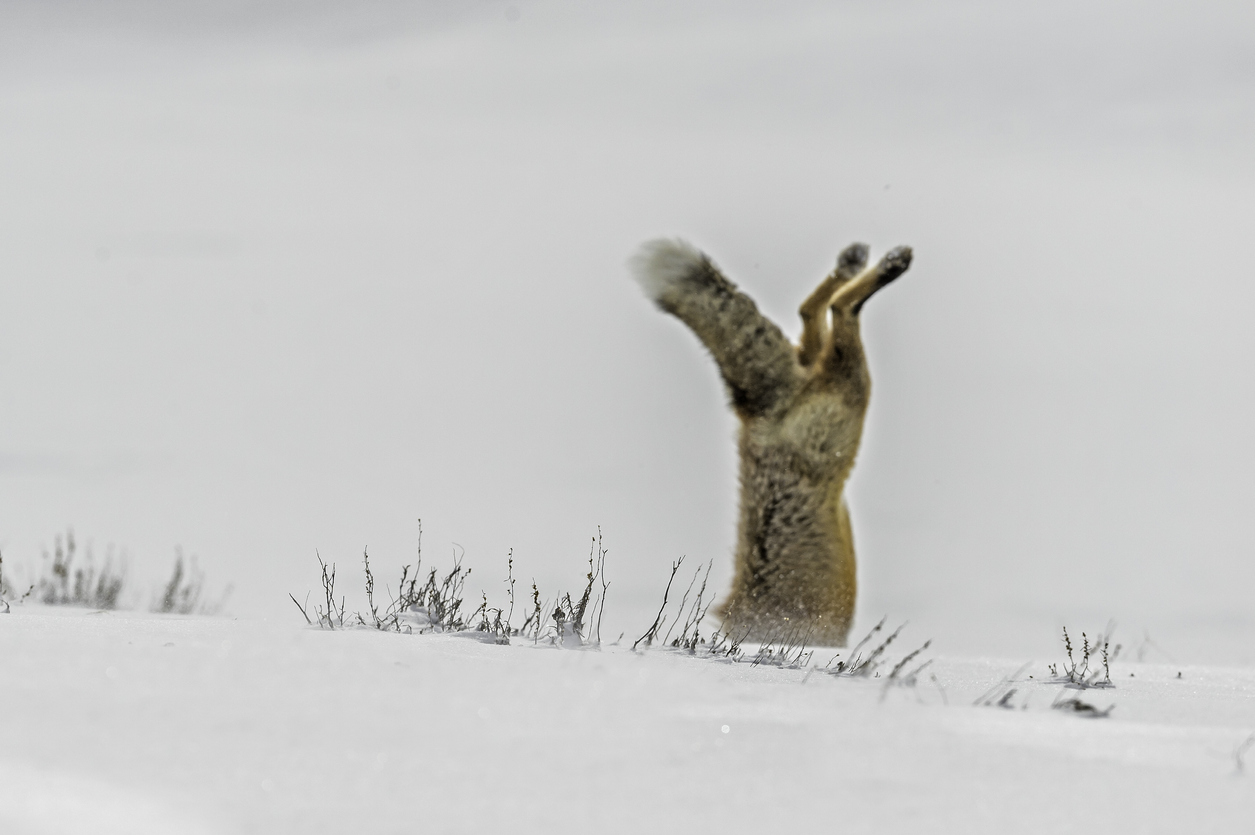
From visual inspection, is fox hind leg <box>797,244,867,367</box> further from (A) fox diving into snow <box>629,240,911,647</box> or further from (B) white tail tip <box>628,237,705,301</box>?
(B) white tail tip <box>628,237,705,301</box>

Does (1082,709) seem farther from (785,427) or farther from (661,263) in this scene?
(661,263)

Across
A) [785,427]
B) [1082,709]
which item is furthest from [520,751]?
[785,427]

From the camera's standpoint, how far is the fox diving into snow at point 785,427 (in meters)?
6.92

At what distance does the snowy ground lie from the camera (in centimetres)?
257

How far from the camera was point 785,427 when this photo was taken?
7.09 meters

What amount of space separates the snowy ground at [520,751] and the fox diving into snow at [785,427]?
9.33ft

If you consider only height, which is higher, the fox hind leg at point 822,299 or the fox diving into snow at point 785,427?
the fox hind leg at point 822,299

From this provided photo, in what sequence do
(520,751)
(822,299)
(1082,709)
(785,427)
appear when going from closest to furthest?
(520,751)
(1082,709)
(785,427)
(822,299)

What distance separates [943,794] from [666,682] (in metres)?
1.19

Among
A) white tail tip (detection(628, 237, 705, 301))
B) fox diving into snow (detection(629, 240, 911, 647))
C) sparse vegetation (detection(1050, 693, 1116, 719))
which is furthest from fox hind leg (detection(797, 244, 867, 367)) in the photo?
sparse vegetation (detection(1050, 693, 1116, 719))

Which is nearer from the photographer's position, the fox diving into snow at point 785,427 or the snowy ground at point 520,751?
the snowy ground at point 520,751

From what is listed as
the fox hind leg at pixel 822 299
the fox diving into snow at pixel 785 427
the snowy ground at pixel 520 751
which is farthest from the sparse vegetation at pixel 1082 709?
the fox hind leg at pixel 822 299

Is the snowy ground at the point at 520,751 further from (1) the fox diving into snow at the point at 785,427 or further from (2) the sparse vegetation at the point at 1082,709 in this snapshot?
(1) the fox diving into snow at the point at 785,427

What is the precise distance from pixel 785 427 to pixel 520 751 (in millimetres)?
4407
